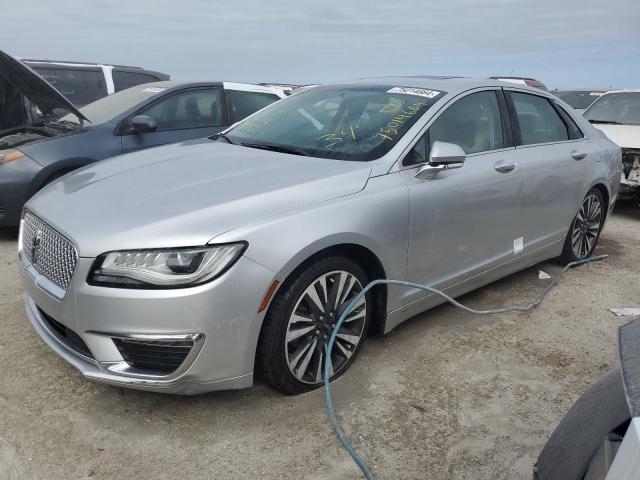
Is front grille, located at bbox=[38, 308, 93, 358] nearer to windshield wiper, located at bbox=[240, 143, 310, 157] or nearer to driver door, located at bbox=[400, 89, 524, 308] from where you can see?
windshield wiper, located at bbox=[240, 143, 310, 157]

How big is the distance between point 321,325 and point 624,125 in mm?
6825

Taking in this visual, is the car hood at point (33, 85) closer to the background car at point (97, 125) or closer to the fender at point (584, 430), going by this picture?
the background car at point (97, 125)

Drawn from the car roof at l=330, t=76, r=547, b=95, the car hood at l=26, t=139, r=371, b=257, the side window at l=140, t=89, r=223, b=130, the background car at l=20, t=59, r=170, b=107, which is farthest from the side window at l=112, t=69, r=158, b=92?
the car hood at l=26, t=139, r=371, b=257

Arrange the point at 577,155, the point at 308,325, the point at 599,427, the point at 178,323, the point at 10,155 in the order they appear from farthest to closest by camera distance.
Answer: the point at 10,155, the point at 577,155, the point at 308,325, the point at 178,323, the point at 599,427

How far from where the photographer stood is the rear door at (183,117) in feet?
18.1

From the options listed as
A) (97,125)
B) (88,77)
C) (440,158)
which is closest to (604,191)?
(440,158)

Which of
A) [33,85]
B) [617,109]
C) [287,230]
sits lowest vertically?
[617,109]

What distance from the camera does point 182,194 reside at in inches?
104

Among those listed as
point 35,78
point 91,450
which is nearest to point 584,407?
point 91,450

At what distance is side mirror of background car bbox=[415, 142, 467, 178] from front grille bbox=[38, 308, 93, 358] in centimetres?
189

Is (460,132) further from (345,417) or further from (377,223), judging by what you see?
(345,417)

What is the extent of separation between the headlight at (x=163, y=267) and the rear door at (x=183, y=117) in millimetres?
3277

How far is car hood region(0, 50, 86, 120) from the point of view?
4316 mm

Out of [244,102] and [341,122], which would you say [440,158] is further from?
[244,102]
